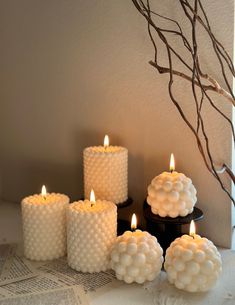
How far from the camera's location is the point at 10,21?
4.37 ft

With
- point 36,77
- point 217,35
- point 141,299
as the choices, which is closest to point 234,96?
point 217,35

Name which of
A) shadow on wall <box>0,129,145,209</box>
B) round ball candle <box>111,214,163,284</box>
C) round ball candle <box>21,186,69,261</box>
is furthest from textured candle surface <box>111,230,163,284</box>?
shadow on wall <box>0,129,145,209</box>

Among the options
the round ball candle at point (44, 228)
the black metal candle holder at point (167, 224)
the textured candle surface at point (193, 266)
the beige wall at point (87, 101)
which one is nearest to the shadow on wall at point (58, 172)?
the beige wall at point (87, 101)

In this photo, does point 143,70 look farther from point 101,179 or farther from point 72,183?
point 72,183

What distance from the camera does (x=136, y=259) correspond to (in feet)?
2.96

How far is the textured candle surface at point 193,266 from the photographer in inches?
34.1

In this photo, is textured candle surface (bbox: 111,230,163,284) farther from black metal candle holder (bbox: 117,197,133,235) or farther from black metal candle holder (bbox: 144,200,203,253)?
black metal candle holder (bbox: 117,197,133,235)

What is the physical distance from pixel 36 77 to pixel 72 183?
329 millimetres

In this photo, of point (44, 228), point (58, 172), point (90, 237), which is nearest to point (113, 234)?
point (90, 237)

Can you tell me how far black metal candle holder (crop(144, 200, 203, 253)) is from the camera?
1.00m

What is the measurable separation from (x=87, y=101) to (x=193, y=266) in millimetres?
574

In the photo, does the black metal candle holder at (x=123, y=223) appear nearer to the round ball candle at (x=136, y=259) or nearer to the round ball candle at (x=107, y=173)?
the round ball candle at (x=107, y=173)

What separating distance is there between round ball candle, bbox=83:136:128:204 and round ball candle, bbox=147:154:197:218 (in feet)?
0.42

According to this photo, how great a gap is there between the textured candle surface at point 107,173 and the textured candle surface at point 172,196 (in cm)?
13
